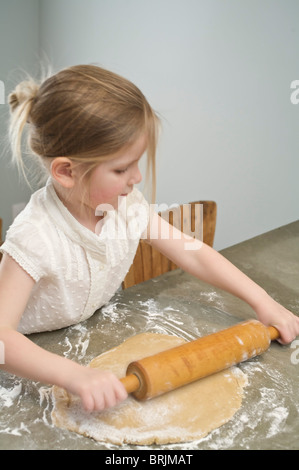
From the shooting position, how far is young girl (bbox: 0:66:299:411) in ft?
2.27

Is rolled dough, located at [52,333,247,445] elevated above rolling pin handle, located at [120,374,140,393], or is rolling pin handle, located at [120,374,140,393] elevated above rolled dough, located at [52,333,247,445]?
rolling pin handle, located at [120,374,140,393]

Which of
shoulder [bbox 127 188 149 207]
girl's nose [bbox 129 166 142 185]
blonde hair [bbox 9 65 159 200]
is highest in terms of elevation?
blonde hair [bbox 9 65 159 200]

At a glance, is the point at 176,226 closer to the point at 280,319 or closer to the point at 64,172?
the point at 280,319

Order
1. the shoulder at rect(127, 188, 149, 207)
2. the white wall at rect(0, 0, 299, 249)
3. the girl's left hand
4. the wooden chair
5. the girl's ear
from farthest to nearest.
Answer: the white wall at rect(0, 0, 299, 249) → the wooden chair → the shoulder at rect(127, 188, 149, 207) → the girl's left hand → the girl's ear

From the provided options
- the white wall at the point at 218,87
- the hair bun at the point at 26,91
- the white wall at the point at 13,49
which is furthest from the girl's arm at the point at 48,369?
the white wall at the point at 13,49

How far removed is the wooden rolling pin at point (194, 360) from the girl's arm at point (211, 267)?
11cm

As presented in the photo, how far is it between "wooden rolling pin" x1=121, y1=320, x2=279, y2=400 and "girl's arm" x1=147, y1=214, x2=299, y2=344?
4.2 inches

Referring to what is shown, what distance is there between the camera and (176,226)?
1.43m

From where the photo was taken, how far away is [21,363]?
0.69 metres

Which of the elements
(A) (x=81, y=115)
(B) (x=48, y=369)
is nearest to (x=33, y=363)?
(B) (x=48, y=369)

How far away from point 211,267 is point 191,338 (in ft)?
0.65

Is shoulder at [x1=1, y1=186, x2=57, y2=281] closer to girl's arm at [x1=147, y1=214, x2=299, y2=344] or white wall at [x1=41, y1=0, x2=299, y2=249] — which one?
girl's arm at [x1=147, y1=214, x2=299, y2=344]

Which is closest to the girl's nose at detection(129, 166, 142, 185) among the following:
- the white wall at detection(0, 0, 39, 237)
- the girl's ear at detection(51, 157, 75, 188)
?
the girl's ear at detection(51, 157, 75, 188)

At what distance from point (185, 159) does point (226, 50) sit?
1.74 feet
